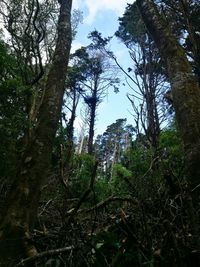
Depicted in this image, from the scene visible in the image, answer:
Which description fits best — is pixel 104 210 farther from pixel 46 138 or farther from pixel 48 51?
pixel 48 51

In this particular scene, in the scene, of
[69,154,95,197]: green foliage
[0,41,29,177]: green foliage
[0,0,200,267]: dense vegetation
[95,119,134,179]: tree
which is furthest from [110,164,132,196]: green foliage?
[95,119,134,179]: tree

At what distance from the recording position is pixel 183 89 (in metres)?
4.26

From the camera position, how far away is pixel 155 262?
2.12 m

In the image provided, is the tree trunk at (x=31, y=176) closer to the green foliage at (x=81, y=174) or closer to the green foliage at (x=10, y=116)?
the green foliage at (x=10, y=116)

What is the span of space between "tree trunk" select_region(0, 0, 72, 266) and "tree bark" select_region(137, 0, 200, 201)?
1.37 m

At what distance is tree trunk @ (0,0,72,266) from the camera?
2820 mm

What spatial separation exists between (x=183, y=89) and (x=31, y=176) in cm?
207

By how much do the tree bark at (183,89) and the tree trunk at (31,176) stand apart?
1.37m

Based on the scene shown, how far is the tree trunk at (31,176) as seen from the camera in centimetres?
282

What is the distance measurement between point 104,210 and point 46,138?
40.0 inches

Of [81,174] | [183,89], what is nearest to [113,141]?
[81,174]

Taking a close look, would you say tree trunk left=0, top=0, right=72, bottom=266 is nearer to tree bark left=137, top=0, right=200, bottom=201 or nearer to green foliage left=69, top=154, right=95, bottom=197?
tree bark left=137, top=0, right=200, bottom=201

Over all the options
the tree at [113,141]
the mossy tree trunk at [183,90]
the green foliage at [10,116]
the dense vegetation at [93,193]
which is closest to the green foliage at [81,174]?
the dense vegetation at [93,193]

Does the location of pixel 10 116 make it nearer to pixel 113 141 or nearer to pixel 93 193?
pixel 93 193
